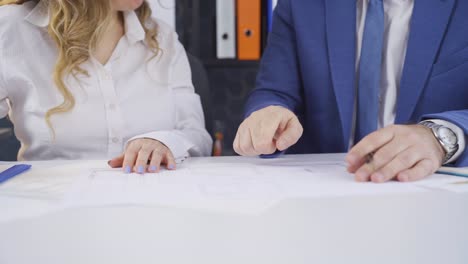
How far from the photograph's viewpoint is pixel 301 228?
518 millimetres

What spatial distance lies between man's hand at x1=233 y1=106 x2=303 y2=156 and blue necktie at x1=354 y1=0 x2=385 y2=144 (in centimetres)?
25

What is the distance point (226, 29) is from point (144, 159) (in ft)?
5.03

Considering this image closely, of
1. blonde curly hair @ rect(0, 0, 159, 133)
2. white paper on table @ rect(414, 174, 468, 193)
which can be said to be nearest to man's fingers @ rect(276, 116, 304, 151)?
white paper on table @ rect(414, 174, 468, 193)

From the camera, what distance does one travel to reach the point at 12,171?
0.75 metres

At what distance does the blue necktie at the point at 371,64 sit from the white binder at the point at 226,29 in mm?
1286

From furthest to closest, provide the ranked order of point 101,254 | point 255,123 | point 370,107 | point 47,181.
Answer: point 370,107 → point 255,123 → point 47,181 → point 101,254

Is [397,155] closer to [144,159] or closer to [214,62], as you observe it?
[144,159]

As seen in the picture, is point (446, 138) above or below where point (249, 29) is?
below

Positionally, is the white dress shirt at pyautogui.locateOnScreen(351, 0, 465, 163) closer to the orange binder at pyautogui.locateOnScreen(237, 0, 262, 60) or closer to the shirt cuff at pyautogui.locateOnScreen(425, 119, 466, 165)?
the shirt cuff at pyautogui.locateOnScreen(425, 119, 466, 165)

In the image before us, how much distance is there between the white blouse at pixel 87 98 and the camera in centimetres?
115

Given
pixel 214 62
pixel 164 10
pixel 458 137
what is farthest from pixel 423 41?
pixel 164 10

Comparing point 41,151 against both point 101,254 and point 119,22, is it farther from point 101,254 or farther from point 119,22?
point 101,254

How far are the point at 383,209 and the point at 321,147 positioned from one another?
1.94 ft

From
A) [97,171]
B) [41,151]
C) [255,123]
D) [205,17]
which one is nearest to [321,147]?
[255,123]
